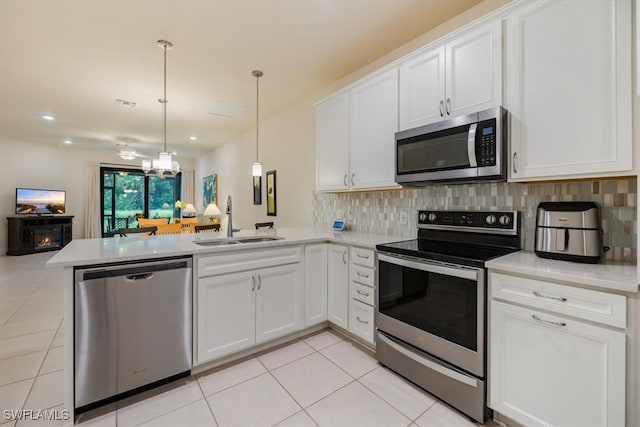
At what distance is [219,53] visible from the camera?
2.83 metres

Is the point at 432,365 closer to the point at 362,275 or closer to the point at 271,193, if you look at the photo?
the point at 362,275

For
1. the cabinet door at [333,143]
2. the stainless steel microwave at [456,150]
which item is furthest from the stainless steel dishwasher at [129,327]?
the stainless steel microwave at [456,150]

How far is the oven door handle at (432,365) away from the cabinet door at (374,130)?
1.22 m

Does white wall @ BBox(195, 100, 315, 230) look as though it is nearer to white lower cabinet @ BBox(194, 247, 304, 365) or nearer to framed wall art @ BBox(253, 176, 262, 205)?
framed wall art @ BBox(253, 176, 262, 205)

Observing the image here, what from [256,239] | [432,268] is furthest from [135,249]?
[432,268]

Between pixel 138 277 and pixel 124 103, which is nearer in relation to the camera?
pixel 138 277

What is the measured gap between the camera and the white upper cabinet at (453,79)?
1707mm

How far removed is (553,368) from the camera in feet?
4.26

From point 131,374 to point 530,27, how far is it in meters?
3.09

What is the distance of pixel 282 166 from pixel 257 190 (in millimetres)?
1047

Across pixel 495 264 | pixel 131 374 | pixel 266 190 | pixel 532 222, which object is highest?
pixel 266 190

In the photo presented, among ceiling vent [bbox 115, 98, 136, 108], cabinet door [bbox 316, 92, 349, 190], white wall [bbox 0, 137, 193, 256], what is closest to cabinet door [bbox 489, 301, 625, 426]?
cabinet door [bbox 316, 92, 349, 190]

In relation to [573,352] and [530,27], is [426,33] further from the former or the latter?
[573,352]

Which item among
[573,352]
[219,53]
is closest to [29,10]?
[219,53]
